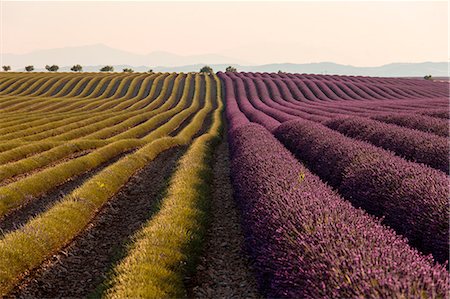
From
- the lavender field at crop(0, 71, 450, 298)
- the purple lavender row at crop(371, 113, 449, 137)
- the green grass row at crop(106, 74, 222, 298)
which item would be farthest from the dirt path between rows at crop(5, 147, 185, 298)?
the purple lavender row at crop(371, 113, 449, 137)

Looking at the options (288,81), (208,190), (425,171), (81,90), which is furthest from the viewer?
(288,81)

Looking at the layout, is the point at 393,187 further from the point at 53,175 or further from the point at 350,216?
the point at 53,175

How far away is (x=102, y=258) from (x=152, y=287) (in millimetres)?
3710

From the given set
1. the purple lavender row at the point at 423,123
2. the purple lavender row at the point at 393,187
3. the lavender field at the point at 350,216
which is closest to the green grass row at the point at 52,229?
the lavender field at the point at 350,216

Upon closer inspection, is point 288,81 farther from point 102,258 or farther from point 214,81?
point 102,258

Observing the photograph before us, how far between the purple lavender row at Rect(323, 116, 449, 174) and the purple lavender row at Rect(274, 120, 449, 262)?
63.4 inches

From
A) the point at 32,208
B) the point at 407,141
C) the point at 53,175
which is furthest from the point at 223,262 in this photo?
the point at 53,175

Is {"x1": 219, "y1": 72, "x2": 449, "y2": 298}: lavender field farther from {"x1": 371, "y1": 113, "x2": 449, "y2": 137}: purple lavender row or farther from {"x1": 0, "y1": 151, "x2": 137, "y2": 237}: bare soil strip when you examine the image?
{"x1": 0, "y1": 151, "x2": 137, "y2": 237}: bare soil strip

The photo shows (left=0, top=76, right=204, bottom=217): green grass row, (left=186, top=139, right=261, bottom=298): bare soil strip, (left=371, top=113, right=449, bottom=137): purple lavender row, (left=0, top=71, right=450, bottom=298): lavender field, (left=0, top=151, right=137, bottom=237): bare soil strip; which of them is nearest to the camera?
(left=0, top=71, right=450, bottom=298): lavender field

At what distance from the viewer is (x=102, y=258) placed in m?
10.5

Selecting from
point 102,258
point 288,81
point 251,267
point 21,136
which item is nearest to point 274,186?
point 251,267

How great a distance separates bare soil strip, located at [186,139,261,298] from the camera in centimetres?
831

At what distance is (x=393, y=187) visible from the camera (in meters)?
9.72

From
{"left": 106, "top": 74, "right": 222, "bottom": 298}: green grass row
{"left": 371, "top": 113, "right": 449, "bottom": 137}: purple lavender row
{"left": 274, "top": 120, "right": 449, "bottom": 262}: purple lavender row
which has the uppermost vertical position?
{"left": 371, "top": 113, "right": 449, "bottom": 137}: purple lavender row
